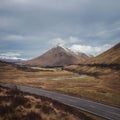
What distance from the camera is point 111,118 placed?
160 ft

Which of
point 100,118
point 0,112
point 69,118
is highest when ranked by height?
point 0,112

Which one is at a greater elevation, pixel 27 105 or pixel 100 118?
pixel 27 105

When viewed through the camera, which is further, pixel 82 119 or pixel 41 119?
pixel 82 119

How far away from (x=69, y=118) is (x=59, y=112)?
217 cm

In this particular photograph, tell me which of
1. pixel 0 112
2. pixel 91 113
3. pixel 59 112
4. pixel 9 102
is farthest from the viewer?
pixel 91 113

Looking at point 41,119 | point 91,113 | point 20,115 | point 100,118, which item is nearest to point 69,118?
point 41,119

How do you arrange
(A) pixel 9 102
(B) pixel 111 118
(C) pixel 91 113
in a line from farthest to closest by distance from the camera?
(C) pixel 91 113 < (B) pixel 111 118 < (A) pixel 9 102

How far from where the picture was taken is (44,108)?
34219 millimetres

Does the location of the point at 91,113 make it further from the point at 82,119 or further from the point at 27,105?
the point at 27,105

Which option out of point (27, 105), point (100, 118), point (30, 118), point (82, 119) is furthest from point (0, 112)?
point (100, 118)

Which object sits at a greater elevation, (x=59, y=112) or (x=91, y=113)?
(x=59, y=112)

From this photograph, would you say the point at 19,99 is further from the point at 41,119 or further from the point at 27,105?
the point at 41,119

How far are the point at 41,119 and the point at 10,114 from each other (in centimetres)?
419

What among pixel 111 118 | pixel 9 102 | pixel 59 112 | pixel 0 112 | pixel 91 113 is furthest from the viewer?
pixel 91 113
